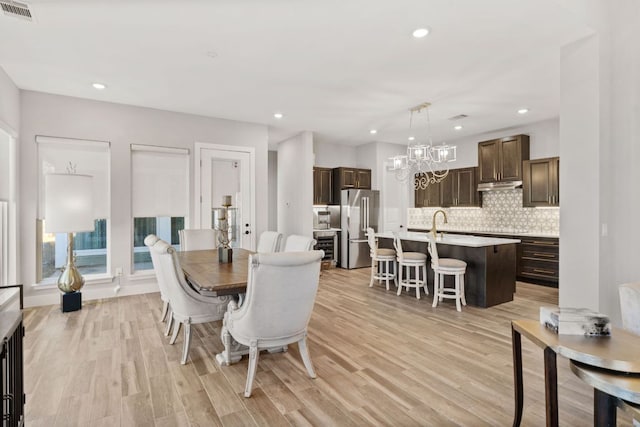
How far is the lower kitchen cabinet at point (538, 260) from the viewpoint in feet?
17.4

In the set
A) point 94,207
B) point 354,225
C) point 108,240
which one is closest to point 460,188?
point 354,225

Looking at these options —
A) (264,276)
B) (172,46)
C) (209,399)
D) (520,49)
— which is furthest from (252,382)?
(520,49)

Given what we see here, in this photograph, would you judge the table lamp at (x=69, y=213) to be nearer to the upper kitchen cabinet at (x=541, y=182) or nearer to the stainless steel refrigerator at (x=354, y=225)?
the stainless steel refrigerator at (x=354, y=225)

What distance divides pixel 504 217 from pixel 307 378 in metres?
5.71

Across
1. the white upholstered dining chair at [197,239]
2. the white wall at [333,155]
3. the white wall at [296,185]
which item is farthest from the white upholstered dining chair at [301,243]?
the white wall at [333,155]

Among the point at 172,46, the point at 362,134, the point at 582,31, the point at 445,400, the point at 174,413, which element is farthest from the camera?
the point at 362,134

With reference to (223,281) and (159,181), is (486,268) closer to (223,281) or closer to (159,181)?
(223,281)

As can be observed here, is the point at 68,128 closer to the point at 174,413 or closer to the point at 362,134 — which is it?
the point at 174,413

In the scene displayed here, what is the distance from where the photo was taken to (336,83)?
4082 millimetres

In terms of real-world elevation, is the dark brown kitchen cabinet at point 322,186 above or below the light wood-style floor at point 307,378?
above

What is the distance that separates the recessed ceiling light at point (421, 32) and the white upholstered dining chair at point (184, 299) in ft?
8.98

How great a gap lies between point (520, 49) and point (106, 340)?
489 centimetres

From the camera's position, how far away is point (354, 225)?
7281 mm

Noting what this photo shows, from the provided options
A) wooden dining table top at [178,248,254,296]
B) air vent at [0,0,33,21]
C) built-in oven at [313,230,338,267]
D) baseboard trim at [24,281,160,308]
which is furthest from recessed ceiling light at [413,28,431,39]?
baseboard trim at [24,281,160,308]
